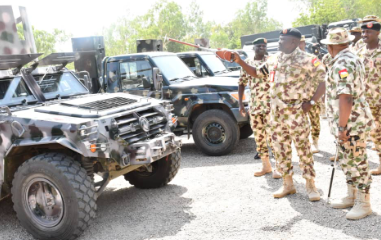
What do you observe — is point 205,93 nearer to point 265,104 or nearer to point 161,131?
point 265,104

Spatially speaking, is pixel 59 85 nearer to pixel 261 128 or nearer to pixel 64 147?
pixel 64 147

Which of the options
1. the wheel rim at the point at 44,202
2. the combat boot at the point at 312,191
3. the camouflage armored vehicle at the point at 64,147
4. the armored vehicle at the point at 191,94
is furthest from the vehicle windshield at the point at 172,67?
the wheel rim at the point at 44,202

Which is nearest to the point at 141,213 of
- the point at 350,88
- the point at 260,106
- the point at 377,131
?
the point at 260,106

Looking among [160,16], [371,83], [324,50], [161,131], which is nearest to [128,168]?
[161,131]

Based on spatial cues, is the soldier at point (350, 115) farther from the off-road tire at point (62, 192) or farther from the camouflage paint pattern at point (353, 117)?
the off-road tire at point (62, 192)

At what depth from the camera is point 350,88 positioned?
4.27 m

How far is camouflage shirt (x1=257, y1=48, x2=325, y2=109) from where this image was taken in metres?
4.93

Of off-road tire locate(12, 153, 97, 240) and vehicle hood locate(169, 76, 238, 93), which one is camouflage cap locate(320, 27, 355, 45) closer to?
off-road tire locate(12, 153, 97, 240)

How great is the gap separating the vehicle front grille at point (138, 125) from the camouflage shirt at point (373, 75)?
8.91 ft

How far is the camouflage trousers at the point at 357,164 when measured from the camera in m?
4.41

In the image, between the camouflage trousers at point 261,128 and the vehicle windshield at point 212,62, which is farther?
the vehicle windshield at point 212,62

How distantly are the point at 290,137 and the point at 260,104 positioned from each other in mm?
1083

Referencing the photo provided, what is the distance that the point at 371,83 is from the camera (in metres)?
5.96

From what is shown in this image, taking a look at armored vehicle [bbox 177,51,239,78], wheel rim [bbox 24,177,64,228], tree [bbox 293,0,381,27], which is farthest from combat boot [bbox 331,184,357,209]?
tree [bbox 293,0,381,27]
